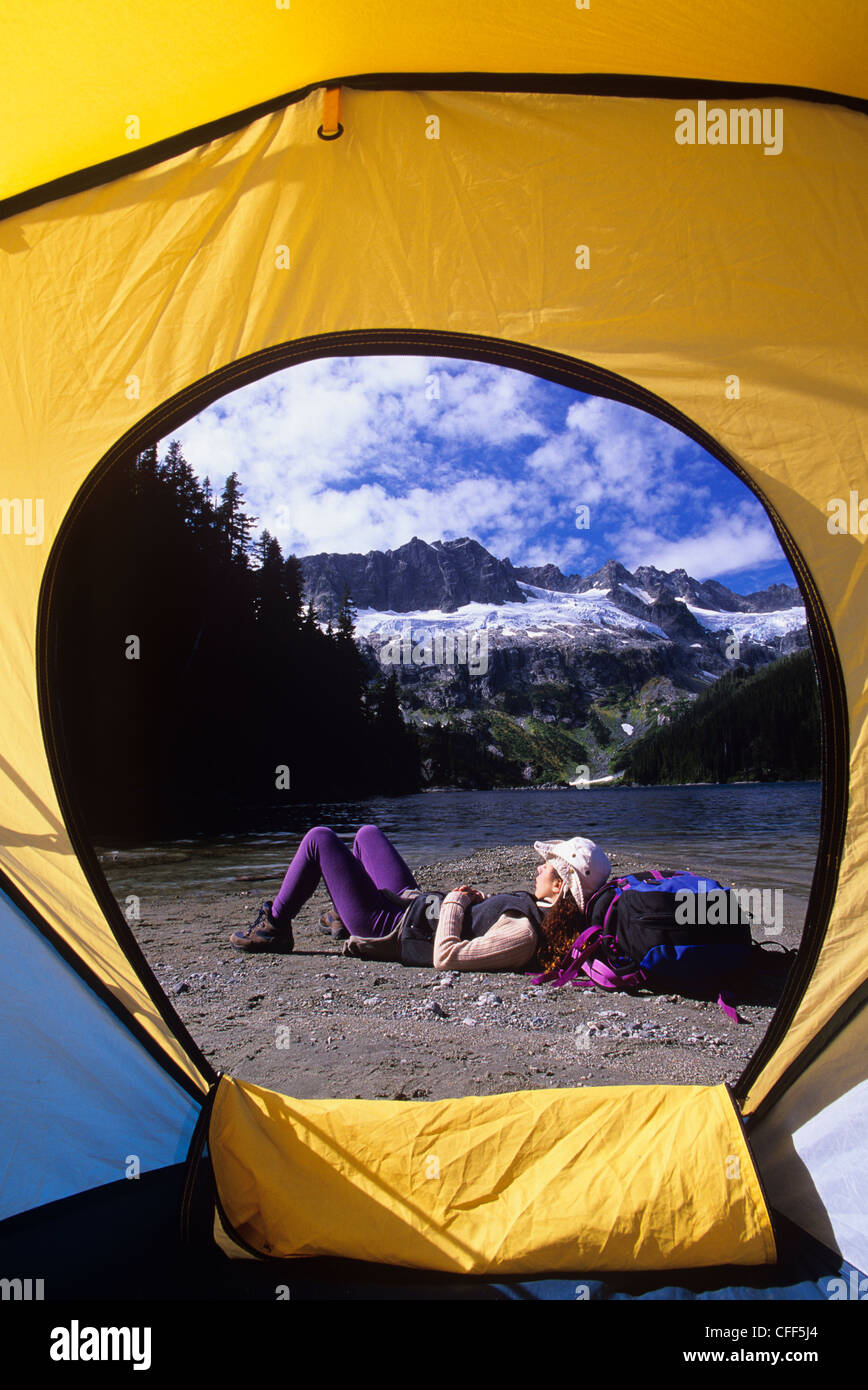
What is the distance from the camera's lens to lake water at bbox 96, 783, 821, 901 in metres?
14.7

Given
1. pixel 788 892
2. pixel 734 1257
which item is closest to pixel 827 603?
pixel 734 1257

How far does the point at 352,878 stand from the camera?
323cm

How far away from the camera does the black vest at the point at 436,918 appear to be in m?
2.99

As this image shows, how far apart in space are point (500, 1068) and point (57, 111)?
8.84 feet

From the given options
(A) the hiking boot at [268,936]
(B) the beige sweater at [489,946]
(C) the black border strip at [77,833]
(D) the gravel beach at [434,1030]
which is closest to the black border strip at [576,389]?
(C) the black border strip at [77,833]

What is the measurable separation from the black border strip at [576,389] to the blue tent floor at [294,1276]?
0.91 feet

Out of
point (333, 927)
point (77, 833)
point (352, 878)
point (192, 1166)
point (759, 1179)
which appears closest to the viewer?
point (759, 1179)

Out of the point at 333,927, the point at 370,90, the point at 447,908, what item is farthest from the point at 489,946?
the point at 370,90

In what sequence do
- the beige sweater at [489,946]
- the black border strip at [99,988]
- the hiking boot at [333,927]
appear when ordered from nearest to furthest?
1. the black border strip at [99,988]
2. the beige sweater at [489,946]
3. the hiking boot at [333,927]

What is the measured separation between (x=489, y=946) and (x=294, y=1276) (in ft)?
5.46

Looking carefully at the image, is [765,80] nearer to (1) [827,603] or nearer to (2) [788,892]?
(1) [827,603]

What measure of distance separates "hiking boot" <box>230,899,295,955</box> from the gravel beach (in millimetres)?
223

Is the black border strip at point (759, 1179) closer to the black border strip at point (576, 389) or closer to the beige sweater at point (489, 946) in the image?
the black border strip at point (576, 389)

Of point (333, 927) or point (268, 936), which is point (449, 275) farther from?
point (333, 927)
